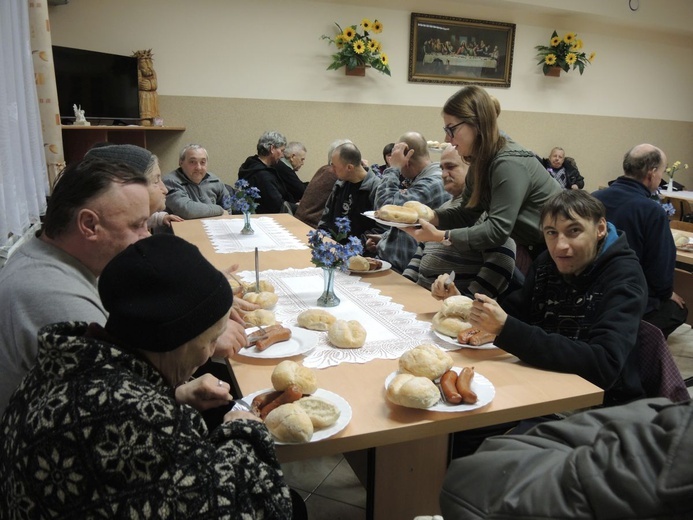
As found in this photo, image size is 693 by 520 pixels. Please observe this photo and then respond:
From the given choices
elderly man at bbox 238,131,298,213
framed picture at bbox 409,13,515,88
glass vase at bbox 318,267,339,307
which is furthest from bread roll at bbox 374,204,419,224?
framed picture at bbox 409,13,515,88

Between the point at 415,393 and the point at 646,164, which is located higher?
the point at 646,164

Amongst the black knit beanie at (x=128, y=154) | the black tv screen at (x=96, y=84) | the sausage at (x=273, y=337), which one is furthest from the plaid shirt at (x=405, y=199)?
the black tv screen at (x=96, y=84)

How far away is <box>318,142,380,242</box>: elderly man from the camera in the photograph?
353cm

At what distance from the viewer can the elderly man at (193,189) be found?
4145 mm

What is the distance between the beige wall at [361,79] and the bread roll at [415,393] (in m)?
5.37

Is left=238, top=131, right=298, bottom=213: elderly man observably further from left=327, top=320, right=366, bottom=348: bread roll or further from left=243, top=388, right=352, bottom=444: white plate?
left=243, top=388, right=352, bottom=444: white plate

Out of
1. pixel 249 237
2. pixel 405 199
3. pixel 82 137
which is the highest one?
pixel 82 137

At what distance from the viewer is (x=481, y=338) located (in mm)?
1632

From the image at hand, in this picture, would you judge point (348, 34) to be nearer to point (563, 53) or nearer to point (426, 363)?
point (563, 53)

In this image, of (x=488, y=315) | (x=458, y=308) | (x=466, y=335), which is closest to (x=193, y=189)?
(x=458, y=308)

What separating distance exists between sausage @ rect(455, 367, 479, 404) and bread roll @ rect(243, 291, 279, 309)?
823mm

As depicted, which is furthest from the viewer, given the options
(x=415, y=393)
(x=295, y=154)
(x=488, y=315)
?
(x=295, y=154)

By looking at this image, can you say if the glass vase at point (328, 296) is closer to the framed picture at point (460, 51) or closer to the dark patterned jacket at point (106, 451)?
the dark patterned jacket at point (106, 451)

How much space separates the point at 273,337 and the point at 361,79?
5.59 m
